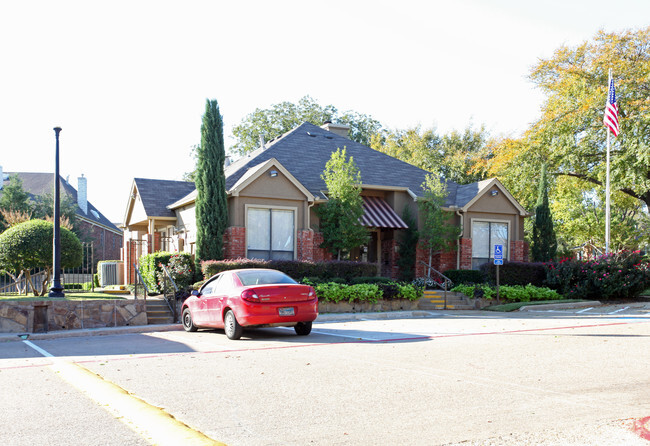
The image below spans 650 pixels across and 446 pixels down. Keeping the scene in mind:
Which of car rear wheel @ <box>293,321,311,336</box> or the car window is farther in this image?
the car window

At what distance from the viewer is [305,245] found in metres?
23.9

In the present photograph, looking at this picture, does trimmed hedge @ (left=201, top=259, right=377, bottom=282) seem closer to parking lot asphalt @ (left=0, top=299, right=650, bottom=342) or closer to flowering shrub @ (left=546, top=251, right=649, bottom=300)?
parking lot asphalt @ (left=0, top=299, right=650, bottom=342)

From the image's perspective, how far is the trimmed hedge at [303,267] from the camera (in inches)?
818

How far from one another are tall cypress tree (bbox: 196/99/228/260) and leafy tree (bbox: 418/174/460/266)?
855 cm

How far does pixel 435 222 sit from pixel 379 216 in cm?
232

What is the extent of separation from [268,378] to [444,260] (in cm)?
1982

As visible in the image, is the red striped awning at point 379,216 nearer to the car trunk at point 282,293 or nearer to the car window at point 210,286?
the car window at point 210,286

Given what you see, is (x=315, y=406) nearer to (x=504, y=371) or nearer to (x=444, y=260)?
(x=504, y=371)

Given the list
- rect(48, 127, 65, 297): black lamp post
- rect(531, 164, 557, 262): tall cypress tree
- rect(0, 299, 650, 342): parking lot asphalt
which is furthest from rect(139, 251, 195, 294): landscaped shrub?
rect(531, 164, 557, 262): tall cypress tree

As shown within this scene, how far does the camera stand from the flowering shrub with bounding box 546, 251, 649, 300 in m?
24.2

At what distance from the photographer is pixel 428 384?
7.53m

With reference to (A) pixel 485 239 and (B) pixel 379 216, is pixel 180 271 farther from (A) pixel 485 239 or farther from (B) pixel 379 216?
(A) pixel 485 239

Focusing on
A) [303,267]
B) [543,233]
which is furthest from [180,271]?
[543,233]

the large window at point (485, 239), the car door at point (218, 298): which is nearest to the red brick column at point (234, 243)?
the car door at point (218, 298)
